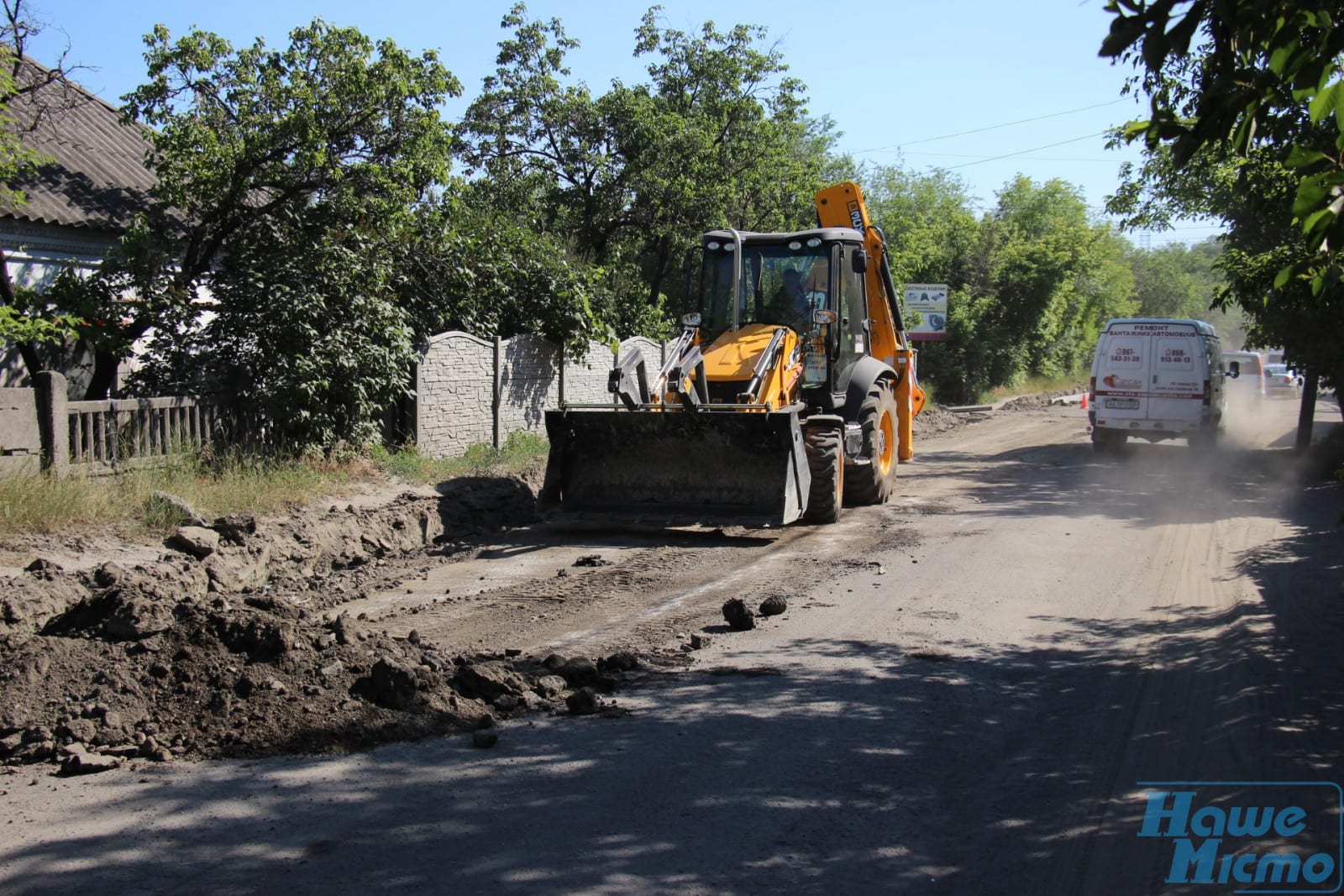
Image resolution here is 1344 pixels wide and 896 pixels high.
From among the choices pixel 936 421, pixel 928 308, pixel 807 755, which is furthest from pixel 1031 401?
pixel 807 755

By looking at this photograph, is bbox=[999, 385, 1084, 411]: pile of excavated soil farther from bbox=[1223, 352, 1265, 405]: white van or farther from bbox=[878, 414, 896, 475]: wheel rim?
bbox=[878, 414, 896, 475]: wheel rim

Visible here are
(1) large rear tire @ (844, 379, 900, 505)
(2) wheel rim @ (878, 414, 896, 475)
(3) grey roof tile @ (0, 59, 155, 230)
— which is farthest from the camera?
(3) grey roof tile @ (0, 59, 155, 230)

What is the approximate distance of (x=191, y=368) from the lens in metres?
13.1

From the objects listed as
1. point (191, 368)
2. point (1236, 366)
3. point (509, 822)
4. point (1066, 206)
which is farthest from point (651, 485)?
point (1066, 206)

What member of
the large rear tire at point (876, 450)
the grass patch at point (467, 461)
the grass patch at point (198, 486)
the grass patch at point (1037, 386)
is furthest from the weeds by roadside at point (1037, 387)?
the grass patch at point (198, 486)

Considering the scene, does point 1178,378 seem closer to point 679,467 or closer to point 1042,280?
point 679,467

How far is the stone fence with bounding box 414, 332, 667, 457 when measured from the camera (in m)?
15.8

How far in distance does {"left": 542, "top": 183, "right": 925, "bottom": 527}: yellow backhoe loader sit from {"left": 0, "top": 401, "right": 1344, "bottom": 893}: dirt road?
48.9 inches

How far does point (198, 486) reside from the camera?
11586 mm

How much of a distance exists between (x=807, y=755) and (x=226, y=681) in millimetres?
3106

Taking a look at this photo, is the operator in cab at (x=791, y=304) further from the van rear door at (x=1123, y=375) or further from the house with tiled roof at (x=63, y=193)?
the van rear door at (x=1123, y=375)

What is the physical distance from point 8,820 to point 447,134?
37.4 ft

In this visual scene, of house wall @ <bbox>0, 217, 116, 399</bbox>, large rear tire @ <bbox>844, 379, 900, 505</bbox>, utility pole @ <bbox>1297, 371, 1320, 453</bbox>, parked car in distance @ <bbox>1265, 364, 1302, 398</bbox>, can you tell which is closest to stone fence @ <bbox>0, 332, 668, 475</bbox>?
large rear tire @ <bbox>844, 379, 900, 505</bbox>

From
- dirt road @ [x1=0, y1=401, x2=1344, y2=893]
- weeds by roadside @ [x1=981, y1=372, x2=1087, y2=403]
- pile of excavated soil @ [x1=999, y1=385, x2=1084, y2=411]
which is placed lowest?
dirt road @ [x1=0, y1=401, x2=1344, y2=893]
